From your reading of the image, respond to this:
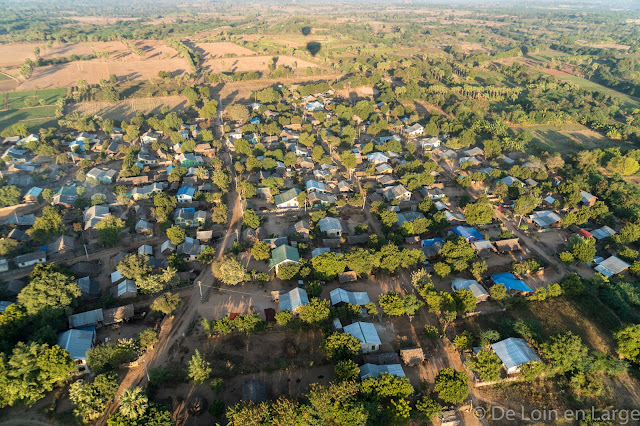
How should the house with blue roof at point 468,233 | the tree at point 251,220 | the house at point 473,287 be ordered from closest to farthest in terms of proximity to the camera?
1. the house at point 473,287
2. the house with blue roof at point 468,233
3. the tree at point 251,220

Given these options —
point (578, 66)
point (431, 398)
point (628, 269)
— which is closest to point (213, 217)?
point (431, 398)

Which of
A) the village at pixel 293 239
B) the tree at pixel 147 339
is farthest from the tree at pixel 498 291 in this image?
the tree at pixel 147 339

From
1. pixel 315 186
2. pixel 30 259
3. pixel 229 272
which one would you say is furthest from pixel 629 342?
pixel 30 259

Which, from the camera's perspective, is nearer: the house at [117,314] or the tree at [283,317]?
the tree at [283,317]

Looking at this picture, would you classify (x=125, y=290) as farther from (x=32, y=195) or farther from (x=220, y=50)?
(x=220, y=50)

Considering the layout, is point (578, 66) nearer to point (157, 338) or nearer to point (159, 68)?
point (159, 68)

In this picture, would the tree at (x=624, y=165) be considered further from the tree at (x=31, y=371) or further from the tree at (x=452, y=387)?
the tree at (x=31, y=371)
